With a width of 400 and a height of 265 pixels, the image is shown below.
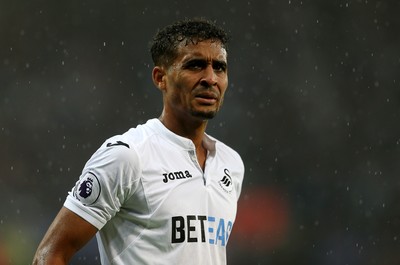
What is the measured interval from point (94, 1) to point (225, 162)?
24.1 ft

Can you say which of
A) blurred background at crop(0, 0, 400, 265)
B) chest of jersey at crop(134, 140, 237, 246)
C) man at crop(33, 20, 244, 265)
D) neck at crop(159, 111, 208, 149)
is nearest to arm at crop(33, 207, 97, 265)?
man at crop(33, 20, 244, 265)

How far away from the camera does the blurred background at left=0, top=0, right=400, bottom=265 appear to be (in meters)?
8.09

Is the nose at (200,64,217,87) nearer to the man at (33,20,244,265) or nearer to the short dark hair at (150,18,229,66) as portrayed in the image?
the man at (33,20,244,265)

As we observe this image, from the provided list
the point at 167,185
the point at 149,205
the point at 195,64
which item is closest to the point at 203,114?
the point at 195,64

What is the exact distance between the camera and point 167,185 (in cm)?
255

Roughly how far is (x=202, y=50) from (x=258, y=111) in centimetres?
615

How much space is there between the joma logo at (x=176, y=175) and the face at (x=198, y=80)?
22 centimetres

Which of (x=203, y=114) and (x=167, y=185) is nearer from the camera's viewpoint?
(x=167, y=185)

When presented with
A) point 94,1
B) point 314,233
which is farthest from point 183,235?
point 94,1

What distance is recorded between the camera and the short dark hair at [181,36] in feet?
8.92

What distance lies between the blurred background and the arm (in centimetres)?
548

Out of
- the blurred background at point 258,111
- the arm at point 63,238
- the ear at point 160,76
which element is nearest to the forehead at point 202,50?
the ear at point 160,76

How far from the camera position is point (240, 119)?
8727 mm

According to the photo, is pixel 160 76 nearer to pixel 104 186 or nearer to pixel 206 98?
pixel 206 98
